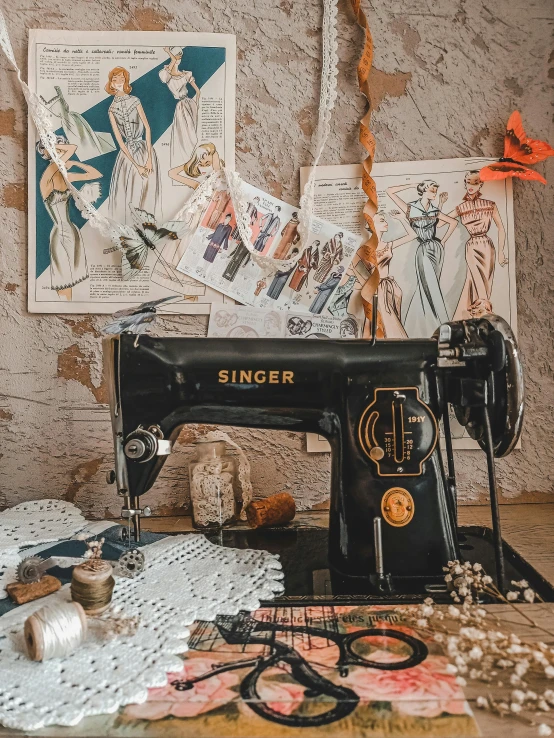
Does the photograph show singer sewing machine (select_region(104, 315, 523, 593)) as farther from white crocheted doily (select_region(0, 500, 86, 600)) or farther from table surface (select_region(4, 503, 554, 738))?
white crocheted doily (select_region(0, 500, 86, 600))

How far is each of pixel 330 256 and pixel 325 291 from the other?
9cm

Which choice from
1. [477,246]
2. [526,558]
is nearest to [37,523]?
[526,558]

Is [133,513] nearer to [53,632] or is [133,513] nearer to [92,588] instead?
[92,588]

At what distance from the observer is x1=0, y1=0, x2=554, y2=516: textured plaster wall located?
1490 millimetres

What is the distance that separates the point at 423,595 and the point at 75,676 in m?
0.55

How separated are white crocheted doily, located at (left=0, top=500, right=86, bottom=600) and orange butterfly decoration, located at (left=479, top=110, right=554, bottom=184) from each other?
50.4 inches

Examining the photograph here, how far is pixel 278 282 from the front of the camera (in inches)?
59.4

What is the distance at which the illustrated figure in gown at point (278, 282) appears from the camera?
1.50 metres

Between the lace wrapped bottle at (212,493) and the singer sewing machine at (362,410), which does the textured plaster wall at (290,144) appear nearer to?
the lace wrapped bottle at (212,493)

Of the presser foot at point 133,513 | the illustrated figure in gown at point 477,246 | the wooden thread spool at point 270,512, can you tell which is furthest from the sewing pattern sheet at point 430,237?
the presser foot at point 133,513

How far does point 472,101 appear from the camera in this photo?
1.49m

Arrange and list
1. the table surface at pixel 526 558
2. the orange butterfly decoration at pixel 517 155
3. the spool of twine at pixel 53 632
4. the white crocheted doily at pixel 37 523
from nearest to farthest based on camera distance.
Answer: the table surface at pixel 526 558 < the spool of twine at pixel 53 632 < the white crocheted doily at pixel 37 523 < the orange butterfly decoration at pixel 517 155

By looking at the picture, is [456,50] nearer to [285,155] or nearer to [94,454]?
[285,155]

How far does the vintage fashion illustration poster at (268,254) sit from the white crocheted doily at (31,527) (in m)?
0.65
